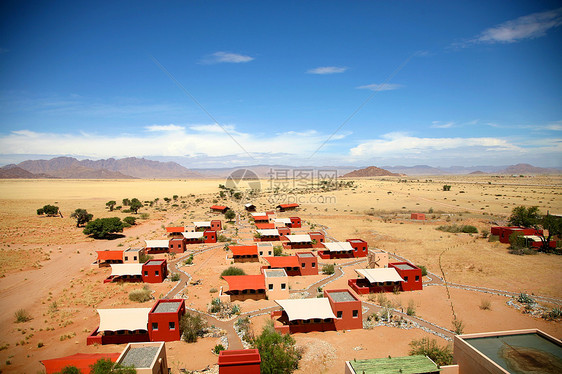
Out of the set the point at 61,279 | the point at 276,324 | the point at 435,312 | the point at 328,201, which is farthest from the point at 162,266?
the point at 328,201

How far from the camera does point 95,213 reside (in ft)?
231

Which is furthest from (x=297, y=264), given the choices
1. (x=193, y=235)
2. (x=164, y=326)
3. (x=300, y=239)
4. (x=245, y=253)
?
(x=193, y=235)

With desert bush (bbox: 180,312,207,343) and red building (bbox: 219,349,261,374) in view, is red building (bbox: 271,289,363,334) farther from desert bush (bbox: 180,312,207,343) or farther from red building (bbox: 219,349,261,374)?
red building (bbox: 219,349,261,374)

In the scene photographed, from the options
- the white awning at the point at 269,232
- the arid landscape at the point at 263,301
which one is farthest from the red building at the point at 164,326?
the white awning at the point at 269,232

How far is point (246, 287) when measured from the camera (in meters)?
25.5

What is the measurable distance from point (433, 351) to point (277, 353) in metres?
8.64

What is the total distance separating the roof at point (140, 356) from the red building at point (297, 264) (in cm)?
1685

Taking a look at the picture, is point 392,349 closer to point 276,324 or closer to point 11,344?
point 276,324

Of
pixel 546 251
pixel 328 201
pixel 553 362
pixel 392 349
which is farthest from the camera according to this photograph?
pixel 328 201

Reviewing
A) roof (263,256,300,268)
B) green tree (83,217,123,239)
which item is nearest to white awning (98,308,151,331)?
roof (263,256,300,268)

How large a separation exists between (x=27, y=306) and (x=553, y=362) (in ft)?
110

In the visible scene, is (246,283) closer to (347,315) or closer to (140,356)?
(347,315)

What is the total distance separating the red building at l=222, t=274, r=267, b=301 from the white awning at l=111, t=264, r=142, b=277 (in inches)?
398

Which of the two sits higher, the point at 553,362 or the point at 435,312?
the point at 553,362
